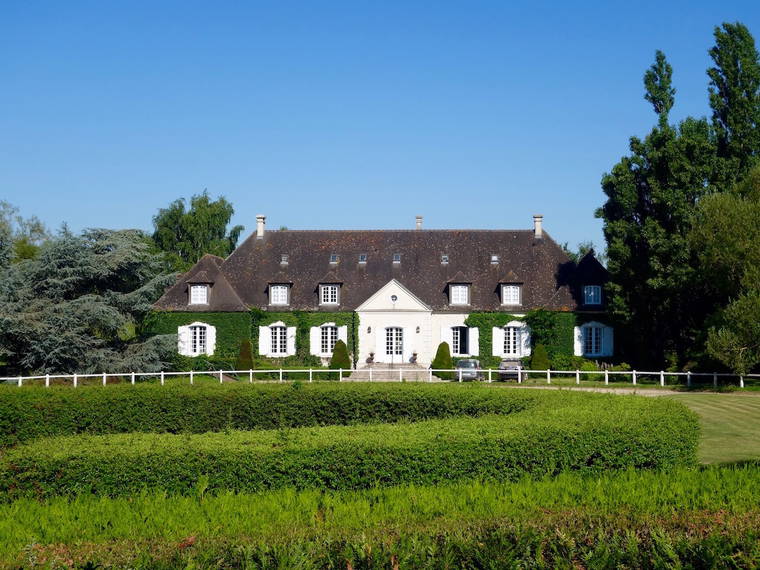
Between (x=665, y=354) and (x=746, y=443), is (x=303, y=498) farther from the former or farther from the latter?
(x=665, y=354)

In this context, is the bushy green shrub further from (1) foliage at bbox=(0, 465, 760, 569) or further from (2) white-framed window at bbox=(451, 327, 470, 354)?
(2) white-framed window at bbox=(451, 327, 470, 354)

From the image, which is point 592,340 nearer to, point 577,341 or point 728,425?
point 577,341

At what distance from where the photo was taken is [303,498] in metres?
9.73

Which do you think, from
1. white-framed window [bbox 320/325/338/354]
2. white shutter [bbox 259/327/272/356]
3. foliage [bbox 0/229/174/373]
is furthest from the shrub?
foliage [bbox 0/229/174/373]

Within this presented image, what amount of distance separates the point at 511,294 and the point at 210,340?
57.7ft

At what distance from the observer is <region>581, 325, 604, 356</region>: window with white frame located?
4416 cm

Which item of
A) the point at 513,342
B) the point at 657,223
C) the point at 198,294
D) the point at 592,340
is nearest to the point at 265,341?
the point at 198,294

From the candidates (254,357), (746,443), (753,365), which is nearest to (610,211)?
(753,365)

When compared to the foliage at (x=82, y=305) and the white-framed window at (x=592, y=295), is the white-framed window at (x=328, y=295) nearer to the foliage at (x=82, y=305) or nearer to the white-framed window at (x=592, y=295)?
the foliage at (x=82, y=305)

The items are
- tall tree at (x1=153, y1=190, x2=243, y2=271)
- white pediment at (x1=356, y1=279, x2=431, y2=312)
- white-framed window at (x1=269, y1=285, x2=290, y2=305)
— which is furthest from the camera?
tall tree at (x1=153, y1=190, x2=243, y2=271)

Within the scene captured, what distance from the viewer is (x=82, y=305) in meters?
36.2

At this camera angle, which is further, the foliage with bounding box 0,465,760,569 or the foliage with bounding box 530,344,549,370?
the foliage with bounding box 530,344,549,370

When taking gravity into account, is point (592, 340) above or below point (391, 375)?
above

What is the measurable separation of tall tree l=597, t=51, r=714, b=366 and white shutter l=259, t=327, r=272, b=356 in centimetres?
1917
